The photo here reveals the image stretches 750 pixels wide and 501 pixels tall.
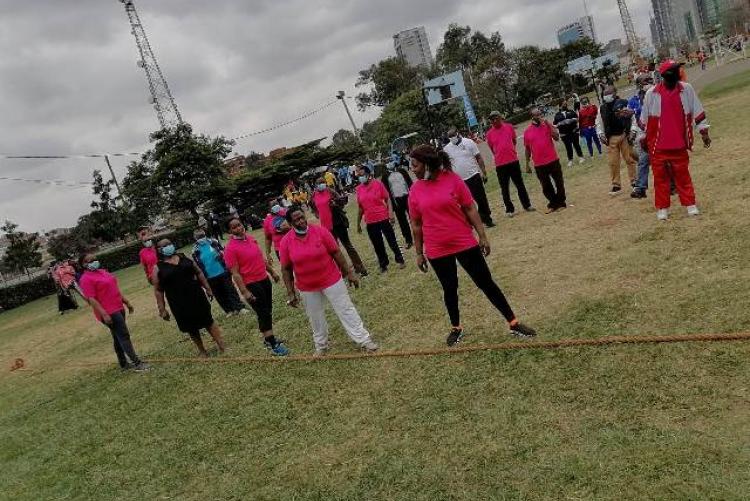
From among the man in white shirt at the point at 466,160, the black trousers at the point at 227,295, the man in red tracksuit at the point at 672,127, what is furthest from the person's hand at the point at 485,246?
the black trousers at the point at 227,295

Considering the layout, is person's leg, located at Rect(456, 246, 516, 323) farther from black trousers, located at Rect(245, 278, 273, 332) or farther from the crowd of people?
black trousers, located at Rect(245, 278, 273, 332)

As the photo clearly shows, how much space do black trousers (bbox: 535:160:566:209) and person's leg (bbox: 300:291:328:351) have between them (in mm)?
5048

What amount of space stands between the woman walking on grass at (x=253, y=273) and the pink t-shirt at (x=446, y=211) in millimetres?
2856

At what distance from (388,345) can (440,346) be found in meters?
0.71

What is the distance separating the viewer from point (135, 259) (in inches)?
1490

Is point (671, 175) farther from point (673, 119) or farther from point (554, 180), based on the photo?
point (554, 180)

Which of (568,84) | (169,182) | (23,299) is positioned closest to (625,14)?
(568,84)

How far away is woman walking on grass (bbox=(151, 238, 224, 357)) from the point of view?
7.10 meters

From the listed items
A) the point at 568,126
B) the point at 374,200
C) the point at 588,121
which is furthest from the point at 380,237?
the point at 588,121

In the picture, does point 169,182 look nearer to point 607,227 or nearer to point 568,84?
point 607,227

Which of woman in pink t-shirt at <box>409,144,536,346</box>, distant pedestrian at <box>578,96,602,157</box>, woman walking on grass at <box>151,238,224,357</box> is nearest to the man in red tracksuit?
woman in pink t-shirt at <box>409,144,536,346</box>

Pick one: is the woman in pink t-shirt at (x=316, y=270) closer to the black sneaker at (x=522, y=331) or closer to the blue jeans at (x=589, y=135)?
the black sneaker at (x=522, y=331)

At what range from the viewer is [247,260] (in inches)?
283

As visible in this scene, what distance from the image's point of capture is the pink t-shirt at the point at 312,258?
595 cm
